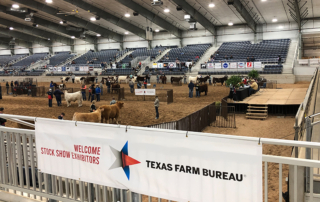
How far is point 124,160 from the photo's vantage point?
3.17 metres

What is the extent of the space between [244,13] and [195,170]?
34.9 metres

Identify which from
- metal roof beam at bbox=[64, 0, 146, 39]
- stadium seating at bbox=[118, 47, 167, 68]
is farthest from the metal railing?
stadium seating at bbox=[118, 47, 167, 68]

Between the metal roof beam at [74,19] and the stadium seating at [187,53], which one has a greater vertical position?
the metal roof beam at [74,19]

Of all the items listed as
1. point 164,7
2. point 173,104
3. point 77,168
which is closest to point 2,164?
point 77,168

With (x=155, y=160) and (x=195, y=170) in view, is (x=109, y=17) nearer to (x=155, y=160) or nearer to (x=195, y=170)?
(x=155, y=160)

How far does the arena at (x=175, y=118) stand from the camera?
2719 mm

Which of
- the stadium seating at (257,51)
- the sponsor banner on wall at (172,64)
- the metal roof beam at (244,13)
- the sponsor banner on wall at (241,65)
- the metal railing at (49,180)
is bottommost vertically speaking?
the metal railing at (49,180)

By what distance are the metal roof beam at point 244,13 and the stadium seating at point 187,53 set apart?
7.99 metres

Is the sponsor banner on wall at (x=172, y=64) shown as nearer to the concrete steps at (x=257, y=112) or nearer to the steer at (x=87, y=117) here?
the concrete steps at (x=257, y=112)

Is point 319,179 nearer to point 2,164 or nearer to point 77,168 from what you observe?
point 77,168

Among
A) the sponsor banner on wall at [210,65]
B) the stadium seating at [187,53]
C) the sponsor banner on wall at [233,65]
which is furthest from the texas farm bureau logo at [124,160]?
the stadium seating at [187,53]

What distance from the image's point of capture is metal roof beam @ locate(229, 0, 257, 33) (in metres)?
30.4

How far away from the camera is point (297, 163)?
98.7 inches

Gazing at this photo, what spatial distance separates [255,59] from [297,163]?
120 ft
